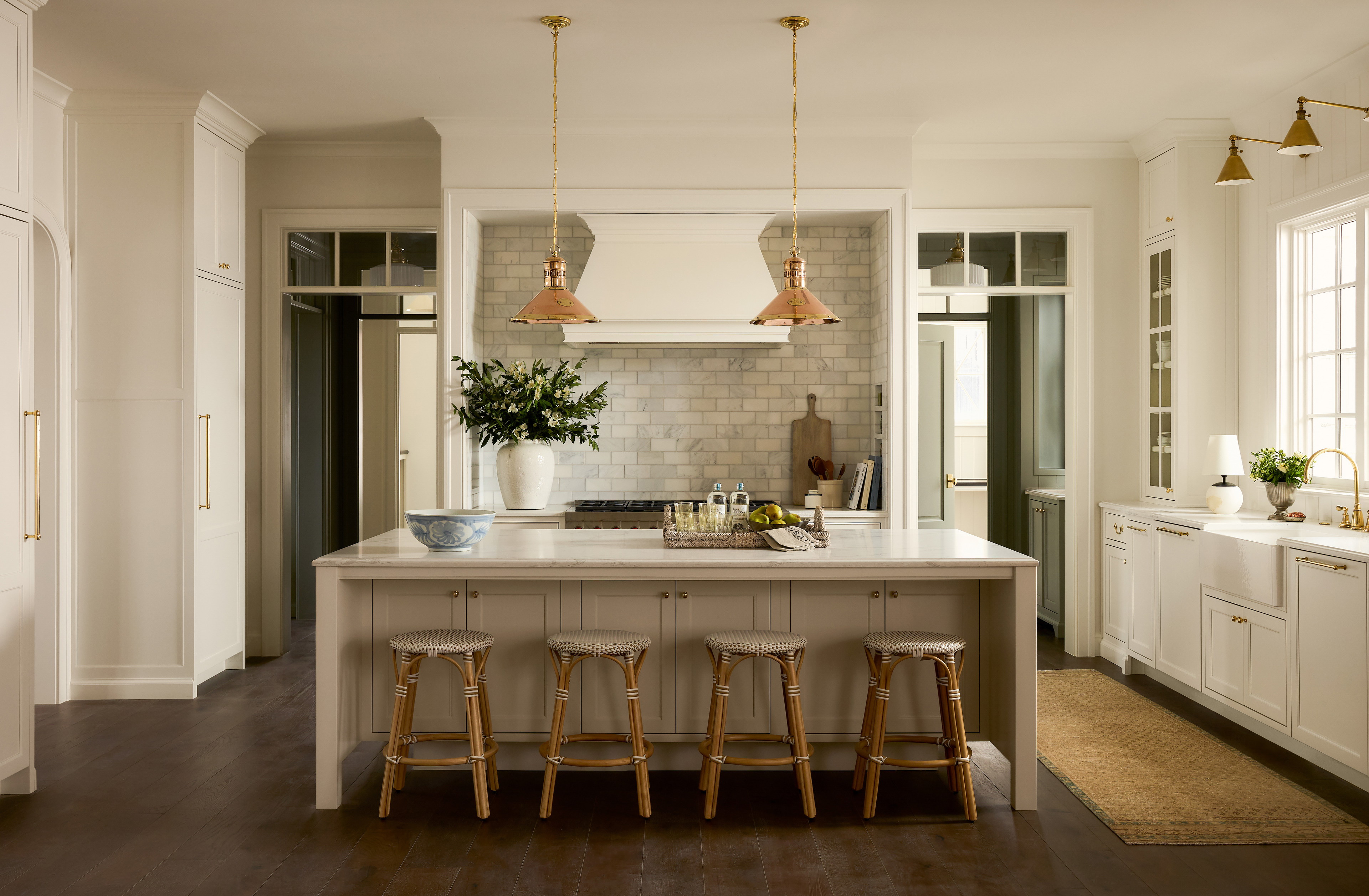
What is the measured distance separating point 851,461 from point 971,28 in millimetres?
2668

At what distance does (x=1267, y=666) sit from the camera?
3875 mm

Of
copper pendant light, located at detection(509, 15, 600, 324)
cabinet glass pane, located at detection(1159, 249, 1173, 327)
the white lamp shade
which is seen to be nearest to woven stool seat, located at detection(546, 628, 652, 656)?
copper pendant light, located at detection(509, 15, 600, 324)

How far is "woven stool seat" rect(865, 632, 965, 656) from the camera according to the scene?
10.4 feet

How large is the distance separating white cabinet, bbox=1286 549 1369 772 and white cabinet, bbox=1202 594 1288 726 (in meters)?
0.11

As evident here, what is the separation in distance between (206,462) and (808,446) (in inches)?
136

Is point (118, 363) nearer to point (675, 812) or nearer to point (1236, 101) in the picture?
point (675, 812)

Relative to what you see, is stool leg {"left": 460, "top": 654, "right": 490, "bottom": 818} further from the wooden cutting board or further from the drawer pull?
the drawer pull

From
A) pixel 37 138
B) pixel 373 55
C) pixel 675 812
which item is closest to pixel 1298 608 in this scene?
pixel 675 812

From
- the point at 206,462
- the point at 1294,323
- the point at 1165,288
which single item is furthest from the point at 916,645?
the point at 206,462

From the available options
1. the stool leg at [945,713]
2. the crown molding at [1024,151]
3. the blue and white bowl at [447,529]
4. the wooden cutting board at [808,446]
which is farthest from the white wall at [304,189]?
the stool leg at [945,713]

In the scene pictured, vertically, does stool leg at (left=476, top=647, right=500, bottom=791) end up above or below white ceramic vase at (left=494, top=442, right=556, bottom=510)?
below

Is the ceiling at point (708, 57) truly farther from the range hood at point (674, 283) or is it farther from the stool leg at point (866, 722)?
the stool leg at point (866, 722)

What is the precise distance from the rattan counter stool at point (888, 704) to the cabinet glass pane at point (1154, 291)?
309 centimetres

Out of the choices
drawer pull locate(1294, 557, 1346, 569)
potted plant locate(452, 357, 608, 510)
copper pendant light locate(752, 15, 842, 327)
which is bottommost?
drawer pull locate(1294, 557, 1346, 569)
